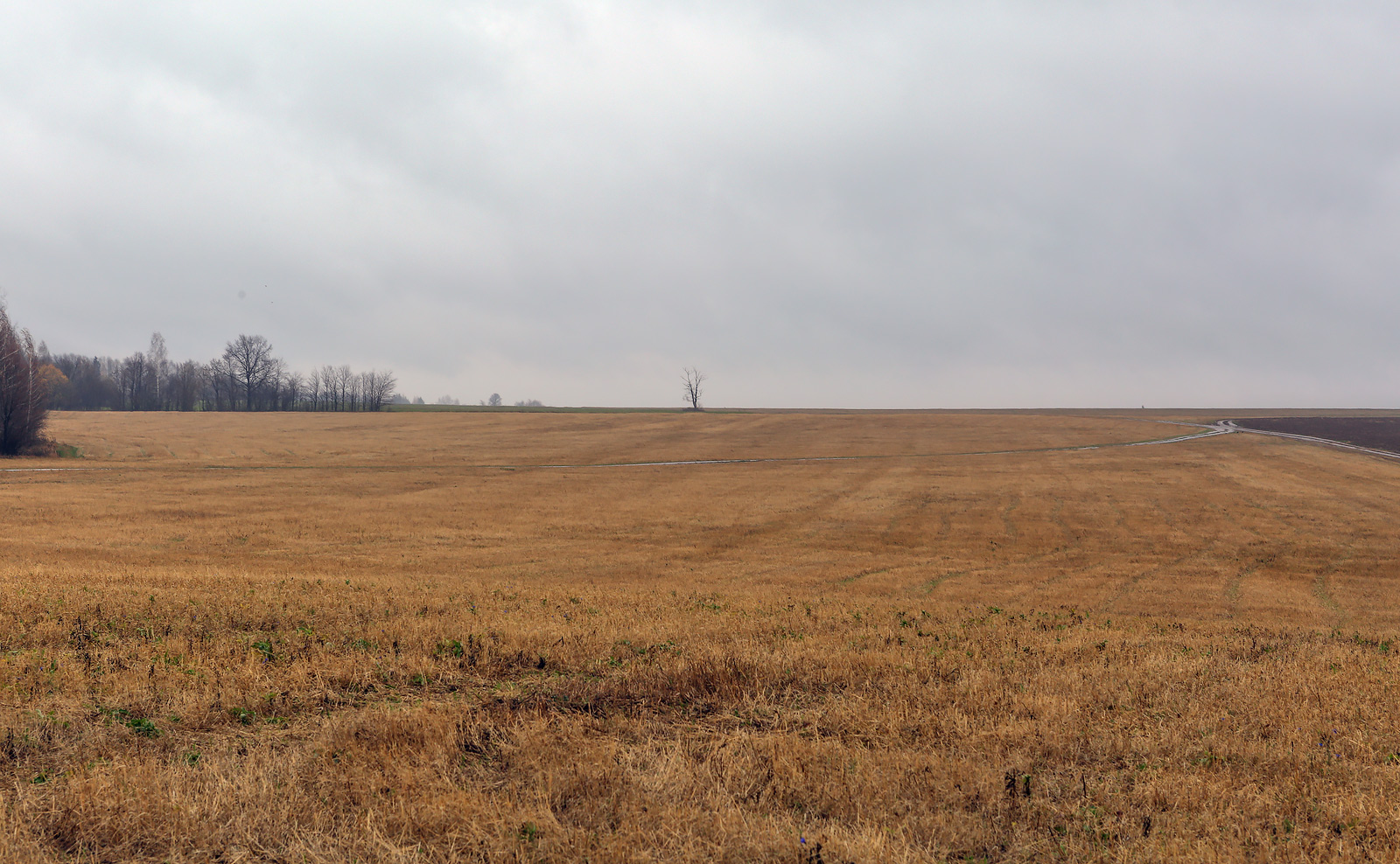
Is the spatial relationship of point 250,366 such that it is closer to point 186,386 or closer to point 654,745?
A: point 186,386

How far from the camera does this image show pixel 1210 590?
24438 mm

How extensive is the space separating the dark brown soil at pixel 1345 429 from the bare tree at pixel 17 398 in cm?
11866

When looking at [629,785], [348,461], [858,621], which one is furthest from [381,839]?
[348,461]

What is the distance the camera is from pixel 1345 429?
3391 inches

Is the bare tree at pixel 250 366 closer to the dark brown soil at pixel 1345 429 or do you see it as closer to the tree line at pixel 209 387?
the tree line at pixel 209 387

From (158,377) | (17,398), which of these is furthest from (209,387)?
(17,398)

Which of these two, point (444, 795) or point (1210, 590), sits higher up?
point (444, 795)

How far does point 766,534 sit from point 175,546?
2356cm

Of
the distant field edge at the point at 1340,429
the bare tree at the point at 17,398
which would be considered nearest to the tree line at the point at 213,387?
the bare tree at the point at 17,398

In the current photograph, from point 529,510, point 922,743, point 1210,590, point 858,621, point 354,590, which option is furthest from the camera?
point 529,510

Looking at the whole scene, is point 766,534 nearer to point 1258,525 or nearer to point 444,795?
point 1258,525

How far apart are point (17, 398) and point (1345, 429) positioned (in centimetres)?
13432

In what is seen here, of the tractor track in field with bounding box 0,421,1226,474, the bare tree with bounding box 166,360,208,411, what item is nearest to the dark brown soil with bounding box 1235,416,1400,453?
the tractor track in field with bounding box 0,421,1226,474

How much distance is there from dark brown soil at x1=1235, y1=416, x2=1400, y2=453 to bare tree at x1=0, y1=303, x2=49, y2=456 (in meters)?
119
